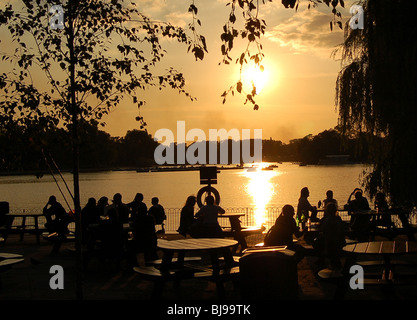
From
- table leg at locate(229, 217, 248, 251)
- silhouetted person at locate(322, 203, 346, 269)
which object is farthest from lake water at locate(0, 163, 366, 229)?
→ silhouetted person at locate(322, 203, 346, 269)

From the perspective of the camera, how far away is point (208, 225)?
38.8 ft

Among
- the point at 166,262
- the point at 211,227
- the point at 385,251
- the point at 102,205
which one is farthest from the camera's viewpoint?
the point at 102,205

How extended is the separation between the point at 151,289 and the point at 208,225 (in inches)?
108

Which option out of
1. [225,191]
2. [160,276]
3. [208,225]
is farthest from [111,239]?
[225,191]

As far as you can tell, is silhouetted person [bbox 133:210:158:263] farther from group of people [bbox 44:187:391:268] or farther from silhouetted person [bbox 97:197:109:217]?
silhouetted person [bbox 97:197:109:217]

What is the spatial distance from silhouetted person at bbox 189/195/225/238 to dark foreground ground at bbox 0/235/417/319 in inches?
62.8

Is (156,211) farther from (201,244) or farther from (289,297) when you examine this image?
(289,297)

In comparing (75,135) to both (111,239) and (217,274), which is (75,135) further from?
(111,239)

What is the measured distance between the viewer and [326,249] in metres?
10.0

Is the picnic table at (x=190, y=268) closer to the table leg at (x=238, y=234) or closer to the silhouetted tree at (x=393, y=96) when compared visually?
the silhouetted tree at (x=393, y=96)

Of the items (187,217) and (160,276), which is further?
(187,217)

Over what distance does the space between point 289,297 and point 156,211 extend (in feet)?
25.6
